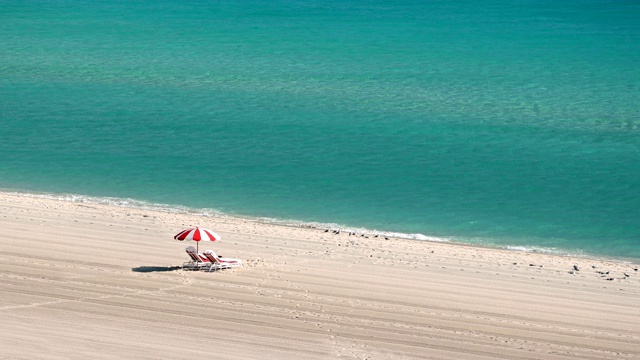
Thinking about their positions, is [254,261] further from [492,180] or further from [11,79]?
[11,79]

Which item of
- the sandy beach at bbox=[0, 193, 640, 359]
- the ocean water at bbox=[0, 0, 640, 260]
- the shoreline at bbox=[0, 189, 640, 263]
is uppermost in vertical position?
the ocean water at bbox=[0, 0, 640, 260]

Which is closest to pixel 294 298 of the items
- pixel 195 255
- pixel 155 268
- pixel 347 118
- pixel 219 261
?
pixel 219 261

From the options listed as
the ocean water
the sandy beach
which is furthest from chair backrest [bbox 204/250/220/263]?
the ocean water

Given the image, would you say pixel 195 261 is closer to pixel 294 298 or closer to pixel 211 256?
pixel 211 256

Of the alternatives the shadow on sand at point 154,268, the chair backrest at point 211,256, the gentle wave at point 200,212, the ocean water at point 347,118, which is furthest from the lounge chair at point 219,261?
the ocean water at point 347,118

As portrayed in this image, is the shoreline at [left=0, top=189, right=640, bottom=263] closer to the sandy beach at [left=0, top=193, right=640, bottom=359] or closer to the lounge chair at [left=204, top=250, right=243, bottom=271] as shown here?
the sandy beach at [left=0, top=193, right=640, bottom=359]

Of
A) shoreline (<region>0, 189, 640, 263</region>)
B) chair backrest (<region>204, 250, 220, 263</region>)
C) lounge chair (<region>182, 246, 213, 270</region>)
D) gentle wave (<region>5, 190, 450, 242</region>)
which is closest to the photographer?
chair backrest (<region>204, 250, 220, 263</region>)
